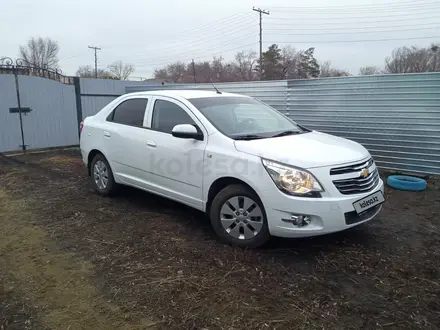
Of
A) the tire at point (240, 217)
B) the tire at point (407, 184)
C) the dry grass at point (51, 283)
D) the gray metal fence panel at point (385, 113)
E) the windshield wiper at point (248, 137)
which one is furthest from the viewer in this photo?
the gray metal fence panel at point (385, 113)

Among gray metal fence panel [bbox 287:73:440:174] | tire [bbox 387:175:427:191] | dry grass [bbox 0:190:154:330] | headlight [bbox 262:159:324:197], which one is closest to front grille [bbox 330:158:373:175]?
headlight [bbox 262:159:324:197]

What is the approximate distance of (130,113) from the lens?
5.09 m

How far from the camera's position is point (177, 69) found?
43.6m

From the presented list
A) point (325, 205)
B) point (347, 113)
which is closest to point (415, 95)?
point (347, 113)

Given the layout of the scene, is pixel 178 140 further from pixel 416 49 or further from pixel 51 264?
pixel 416 49

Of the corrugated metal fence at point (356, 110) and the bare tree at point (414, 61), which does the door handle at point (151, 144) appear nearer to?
the corrugated metal fence at point (356, 110)

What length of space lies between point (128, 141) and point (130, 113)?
18.1 inches

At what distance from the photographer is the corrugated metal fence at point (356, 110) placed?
6.81 m

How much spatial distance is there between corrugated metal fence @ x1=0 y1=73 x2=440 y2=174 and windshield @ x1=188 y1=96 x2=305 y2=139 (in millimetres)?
3424

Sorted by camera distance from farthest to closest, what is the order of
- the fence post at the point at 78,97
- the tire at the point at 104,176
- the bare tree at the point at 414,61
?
the bare tree at the point at 414,61 → the fence post at the point at 78,97 → the tire at the point at 104,176

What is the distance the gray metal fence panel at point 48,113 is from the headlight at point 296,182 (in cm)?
872

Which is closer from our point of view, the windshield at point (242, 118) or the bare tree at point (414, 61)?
the windshield at point (242, 118)

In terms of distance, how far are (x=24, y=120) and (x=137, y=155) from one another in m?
6.61

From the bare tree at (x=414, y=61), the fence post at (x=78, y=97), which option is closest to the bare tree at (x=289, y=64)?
the bare tree at (x=414, y=61)
